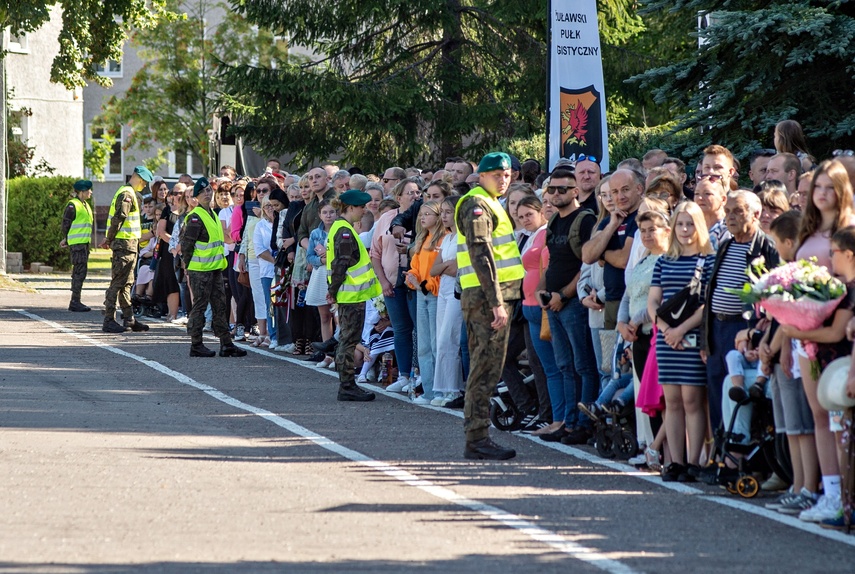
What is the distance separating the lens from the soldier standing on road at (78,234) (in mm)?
23312

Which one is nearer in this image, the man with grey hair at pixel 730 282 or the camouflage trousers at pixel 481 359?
the man with grey hair at pixel 730 282

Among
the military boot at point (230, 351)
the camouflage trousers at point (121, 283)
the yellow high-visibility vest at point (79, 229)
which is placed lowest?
Answer: the military boot at point (230, 351)

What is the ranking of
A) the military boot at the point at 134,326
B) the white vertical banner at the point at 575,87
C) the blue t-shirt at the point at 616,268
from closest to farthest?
the blue t-shirt at the point at 616,268, the white vertical banner at the point at 575,87, the military boot at the point at 134,326

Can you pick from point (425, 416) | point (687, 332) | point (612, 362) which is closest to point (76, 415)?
point (425, 416)

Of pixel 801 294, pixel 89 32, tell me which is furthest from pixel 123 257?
pixel 801 294

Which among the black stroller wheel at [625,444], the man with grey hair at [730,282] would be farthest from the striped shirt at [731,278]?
the black stroller wheel at [625,444]

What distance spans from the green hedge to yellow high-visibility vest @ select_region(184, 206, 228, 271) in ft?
61.6

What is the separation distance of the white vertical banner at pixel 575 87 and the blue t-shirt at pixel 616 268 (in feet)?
13.5

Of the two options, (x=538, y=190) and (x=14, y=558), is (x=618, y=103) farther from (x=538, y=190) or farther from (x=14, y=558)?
(x=14, y=558)

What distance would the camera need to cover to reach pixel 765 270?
28.0 feet

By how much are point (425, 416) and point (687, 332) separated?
3.71 metres

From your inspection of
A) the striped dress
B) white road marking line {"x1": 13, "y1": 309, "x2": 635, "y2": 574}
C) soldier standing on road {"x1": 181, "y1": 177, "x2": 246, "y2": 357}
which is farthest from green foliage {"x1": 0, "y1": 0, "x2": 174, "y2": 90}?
the striped dress

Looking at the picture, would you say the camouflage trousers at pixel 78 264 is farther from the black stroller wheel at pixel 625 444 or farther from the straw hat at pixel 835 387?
the straw hat at pixel 835 387

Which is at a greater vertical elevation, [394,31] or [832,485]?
[394,31]
